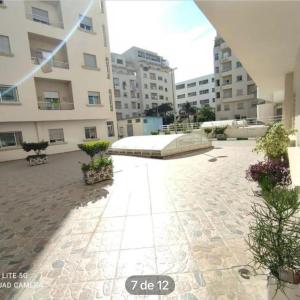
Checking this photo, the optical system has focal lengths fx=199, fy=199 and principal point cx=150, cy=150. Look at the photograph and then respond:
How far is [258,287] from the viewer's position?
2.20 meters

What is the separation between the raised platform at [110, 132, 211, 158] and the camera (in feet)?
37.5

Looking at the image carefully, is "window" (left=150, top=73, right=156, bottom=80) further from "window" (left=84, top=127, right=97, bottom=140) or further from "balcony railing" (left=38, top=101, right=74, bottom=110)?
"balcony railing" (left=38, top=101, right=74, bottom=110)

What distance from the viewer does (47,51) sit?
53.0 ft

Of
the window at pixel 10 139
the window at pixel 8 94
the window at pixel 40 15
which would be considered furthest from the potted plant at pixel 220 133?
the window at pixel 40 15

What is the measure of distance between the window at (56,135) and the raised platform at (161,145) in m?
5.76

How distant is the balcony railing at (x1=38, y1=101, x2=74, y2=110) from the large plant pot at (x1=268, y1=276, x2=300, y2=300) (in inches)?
684

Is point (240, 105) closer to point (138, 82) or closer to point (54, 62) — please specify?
point (138, 82)

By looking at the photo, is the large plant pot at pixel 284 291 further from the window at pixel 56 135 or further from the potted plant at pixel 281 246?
the window at pixel 56 135

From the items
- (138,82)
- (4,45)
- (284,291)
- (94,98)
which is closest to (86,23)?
(94,98)

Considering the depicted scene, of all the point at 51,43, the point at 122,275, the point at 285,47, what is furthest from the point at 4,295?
the point at 51,43

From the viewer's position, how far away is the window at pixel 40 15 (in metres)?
15.4

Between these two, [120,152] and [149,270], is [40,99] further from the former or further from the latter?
[149,270]

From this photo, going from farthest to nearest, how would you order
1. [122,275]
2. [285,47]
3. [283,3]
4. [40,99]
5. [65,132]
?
[65,132], [40,99], [285,47], [283,3], [122,275]

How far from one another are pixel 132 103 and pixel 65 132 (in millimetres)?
31798
